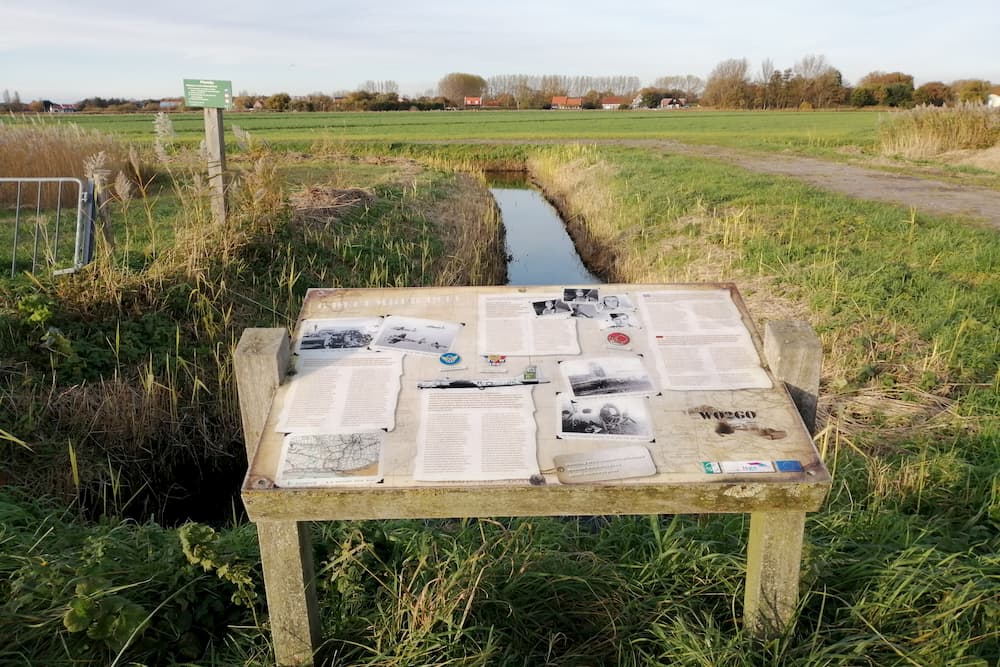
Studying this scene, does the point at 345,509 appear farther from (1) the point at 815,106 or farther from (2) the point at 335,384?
(1) the point at 815,106

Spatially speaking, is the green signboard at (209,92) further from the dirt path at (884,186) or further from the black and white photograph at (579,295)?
the dirt path at (884,186)

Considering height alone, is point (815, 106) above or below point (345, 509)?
above

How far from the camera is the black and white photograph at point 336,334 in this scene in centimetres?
259

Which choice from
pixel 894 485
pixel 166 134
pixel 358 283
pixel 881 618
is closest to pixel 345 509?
pixel 881 618

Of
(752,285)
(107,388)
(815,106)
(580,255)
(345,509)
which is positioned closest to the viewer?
(345,509)

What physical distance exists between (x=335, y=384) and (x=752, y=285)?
265 inches

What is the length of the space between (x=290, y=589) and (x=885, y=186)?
48.7 ft

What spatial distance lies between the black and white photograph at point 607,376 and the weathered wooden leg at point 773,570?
0.59 m

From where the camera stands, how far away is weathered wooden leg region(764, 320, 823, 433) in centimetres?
240

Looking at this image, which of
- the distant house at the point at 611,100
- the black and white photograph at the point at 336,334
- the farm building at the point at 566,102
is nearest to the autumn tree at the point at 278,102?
the farm building at the point at 566,102

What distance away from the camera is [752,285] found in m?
8.05

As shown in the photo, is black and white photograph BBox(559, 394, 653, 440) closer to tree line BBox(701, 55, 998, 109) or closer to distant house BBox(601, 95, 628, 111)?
tree line BBox(701, 55, 998, 109)

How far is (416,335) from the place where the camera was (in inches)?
105

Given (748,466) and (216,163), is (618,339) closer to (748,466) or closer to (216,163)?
(748,466)
